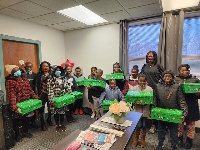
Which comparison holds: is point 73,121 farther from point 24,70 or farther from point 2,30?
point 2,30

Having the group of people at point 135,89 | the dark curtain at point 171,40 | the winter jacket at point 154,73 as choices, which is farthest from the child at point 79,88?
the dark curtain at point 171,40

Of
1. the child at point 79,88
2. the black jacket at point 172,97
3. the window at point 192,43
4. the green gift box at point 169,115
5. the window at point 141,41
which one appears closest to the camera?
the green gift box at point 169,115

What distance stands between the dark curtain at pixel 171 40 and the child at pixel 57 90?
2.43m

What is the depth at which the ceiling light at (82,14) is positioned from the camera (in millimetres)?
3003

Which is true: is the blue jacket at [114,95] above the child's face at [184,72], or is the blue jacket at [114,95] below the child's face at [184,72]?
below

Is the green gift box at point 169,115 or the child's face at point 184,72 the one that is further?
the child's face at point 184,72

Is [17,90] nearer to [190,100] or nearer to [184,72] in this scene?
[184,72]

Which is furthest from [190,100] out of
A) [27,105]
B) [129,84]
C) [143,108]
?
[27,105]

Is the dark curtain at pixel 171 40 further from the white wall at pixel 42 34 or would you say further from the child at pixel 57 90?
the white wall at pixel 42 34

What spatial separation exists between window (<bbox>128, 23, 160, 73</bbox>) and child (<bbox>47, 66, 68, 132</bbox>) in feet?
6.80

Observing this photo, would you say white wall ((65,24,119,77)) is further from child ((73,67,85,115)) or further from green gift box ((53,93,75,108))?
green gift box ((53,93,75,108))

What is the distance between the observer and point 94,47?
14.5 feet

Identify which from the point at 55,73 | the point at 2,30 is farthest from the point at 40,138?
the point at 2,30

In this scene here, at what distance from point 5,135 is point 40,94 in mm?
1003
